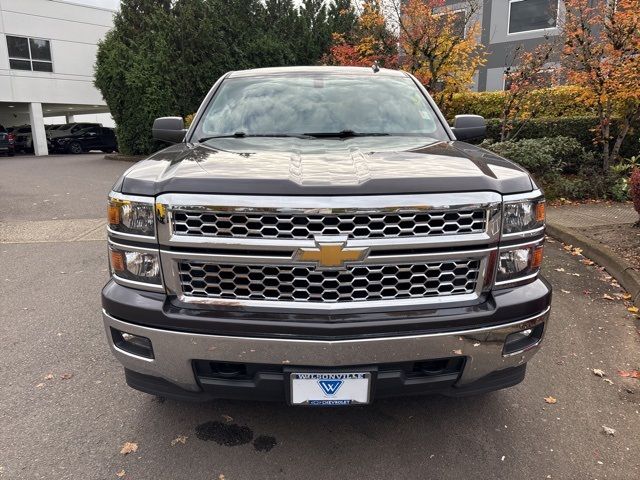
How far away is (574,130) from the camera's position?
973cm

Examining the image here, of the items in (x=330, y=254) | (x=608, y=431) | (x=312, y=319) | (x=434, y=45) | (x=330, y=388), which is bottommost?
(x=608, y=431)

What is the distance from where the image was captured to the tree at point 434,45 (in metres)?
10.9

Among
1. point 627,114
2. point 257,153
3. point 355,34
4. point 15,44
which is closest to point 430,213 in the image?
point 257,153

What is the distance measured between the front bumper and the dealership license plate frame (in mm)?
24

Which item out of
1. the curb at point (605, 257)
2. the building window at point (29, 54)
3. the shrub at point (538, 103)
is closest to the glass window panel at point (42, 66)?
the building window at point (29, 54)

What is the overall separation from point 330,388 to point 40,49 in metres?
32.6

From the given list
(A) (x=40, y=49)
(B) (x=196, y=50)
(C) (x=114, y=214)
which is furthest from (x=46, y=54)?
(C) (x=114, y=214)

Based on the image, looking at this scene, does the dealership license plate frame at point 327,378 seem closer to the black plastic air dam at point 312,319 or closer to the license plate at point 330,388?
the license plate at point 330,388

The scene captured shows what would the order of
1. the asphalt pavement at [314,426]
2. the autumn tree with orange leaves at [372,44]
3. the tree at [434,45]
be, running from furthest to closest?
the autumn tree with orange leaves at [372,44], the tree at [434,45], the asphalt pavement at [314,426]

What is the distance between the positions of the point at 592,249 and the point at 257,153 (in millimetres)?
4657

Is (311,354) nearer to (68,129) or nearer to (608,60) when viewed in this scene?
(608,60)

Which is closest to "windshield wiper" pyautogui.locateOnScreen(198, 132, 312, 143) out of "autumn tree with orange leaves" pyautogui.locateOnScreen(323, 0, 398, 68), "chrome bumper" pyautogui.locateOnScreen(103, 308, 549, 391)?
"chrome bumper" pyautogui.locateOnScreen(103, 308, 549, 391)

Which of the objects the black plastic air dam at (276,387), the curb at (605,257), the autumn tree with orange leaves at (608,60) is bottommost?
the curb at (605,257)

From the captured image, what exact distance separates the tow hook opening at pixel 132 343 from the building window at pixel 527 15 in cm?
2009
